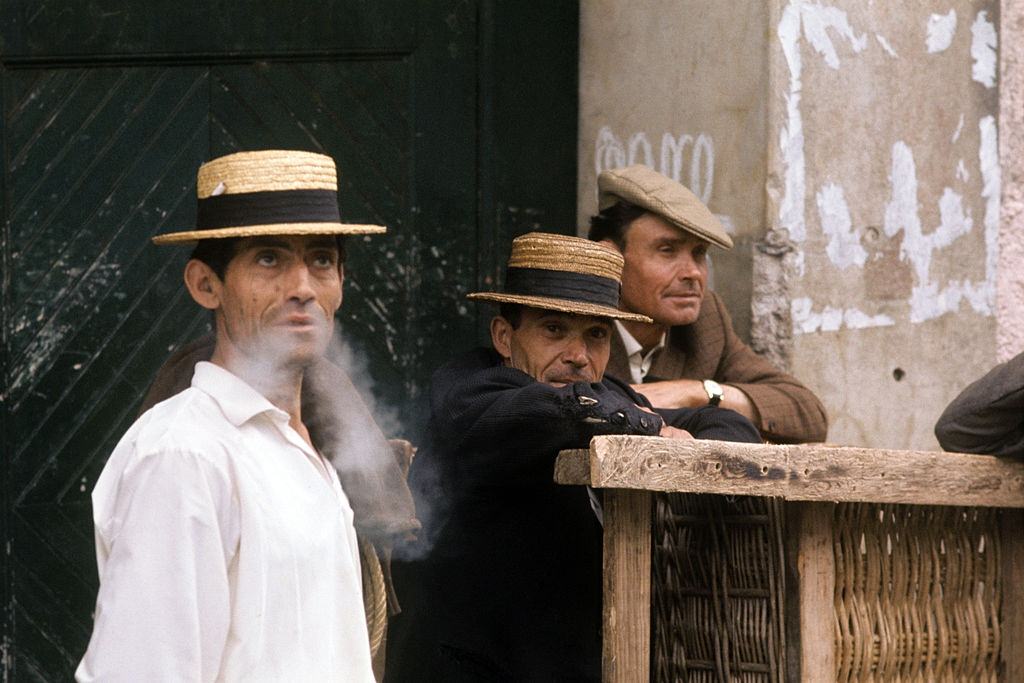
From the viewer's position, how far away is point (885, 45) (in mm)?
5137

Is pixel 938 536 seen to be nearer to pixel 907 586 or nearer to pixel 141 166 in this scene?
pixel 907 586

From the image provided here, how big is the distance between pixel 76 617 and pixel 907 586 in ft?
8.26

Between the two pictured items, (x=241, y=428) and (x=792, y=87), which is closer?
(x=241, y=428)

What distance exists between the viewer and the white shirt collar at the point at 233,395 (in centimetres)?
264

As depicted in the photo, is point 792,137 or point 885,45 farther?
point 885,45

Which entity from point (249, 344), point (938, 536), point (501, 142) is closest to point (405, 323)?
point (501, 142)

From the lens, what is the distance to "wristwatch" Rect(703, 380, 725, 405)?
4371 millimetres

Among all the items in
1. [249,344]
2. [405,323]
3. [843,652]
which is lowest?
[843,652]

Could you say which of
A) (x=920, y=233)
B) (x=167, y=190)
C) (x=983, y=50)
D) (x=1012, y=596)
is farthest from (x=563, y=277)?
(x=983, y=50)

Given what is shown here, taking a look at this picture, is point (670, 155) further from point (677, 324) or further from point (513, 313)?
point (513, 313)

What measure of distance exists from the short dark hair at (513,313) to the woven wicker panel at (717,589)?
579 mm

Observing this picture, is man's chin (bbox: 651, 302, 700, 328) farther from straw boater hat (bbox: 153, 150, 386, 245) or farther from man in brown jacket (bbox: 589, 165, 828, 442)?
straw boater hat (bbox: 153, 150, 386, 245)

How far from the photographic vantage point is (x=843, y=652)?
3.33 m

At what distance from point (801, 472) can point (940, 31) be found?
8.28 feet
